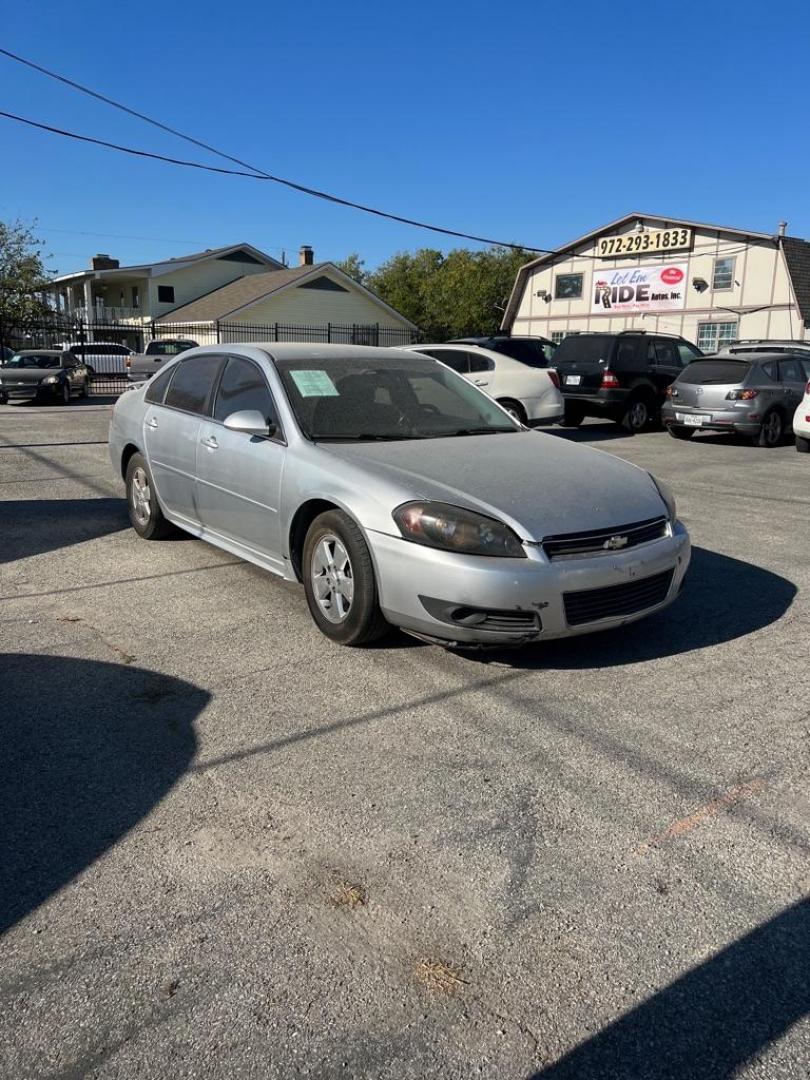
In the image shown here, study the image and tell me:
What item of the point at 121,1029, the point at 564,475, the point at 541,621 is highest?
the point at 564,475

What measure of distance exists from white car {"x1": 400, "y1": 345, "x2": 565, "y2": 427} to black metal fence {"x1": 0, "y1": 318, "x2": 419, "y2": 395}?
19485mm

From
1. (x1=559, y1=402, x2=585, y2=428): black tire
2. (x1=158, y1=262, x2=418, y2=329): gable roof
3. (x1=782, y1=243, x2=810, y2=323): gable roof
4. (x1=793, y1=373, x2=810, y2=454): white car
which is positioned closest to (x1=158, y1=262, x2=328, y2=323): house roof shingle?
(x1=158, y1=262, x2=418, y2=329): gable roof

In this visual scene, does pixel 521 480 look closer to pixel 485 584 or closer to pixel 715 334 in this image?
pixel 485 584

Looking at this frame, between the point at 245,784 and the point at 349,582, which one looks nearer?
the point at 245,784

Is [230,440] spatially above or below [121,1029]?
above

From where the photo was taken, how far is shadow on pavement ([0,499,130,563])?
6.52 metres

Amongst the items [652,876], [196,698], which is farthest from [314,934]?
[196,698]

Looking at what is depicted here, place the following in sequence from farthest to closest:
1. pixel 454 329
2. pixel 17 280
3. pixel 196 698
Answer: pixel 454 329, pixel 17 280, pixel 196 698

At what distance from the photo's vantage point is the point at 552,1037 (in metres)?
2.00

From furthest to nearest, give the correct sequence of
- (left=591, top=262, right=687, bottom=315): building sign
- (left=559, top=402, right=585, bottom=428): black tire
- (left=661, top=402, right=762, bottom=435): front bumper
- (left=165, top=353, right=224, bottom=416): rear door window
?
(left=591, top=262, right=687, bottom=315): building sign → (left=559, top=402, right=585, bottom=428): black tire → (left=661, top=402, right=762, bottom=435): front bumper → (left=165, top=353, right=224, bottom=416): rear door window

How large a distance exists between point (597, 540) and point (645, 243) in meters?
34.1

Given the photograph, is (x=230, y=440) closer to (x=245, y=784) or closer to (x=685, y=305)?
(x=245, y=784)

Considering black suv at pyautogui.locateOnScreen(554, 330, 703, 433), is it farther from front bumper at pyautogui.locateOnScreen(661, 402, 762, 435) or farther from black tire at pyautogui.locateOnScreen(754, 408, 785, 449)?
black tire at pyautogui.locateOnScreen(754, 408, 785, 449)

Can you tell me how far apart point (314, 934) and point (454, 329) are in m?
70.5
